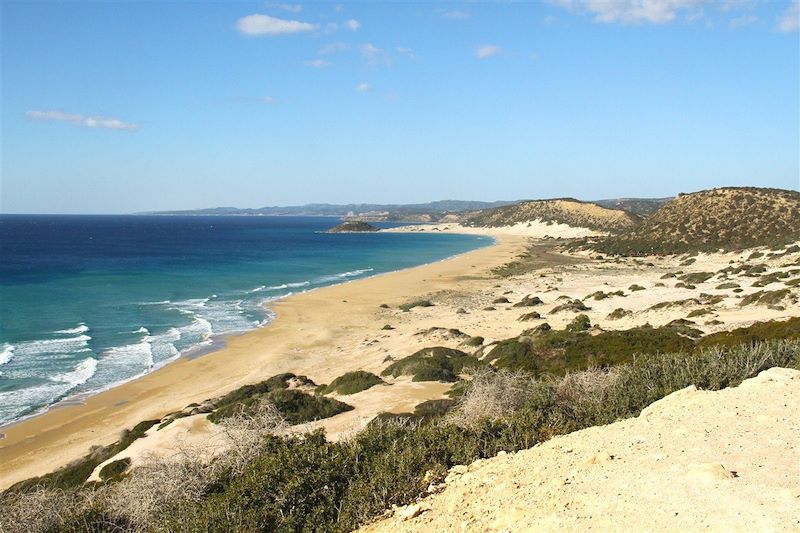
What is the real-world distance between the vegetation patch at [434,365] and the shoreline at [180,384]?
12.1ft

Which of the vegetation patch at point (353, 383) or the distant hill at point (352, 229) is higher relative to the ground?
the distant hill at point (352, 229)

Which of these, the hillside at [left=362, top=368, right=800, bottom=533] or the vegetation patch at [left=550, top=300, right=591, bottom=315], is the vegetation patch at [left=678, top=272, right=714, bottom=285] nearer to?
the vegetation patch at [left=550, top=300, right=591, bottom=315]

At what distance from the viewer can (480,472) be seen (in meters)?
7.91

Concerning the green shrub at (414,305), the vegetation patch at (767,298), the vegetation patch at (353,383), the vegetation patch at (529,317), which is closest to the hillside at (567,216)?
the green shrub at (414,305)

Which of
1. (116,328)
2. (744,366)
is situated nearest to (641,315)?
(744,366)

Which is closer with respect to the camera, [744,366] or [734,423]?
[734,423]

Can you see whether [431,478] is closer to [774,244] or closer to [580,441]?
[580,441]

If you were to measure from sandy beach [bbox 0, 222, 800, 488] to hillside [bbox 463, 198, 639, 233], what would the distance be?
70145 millimetres

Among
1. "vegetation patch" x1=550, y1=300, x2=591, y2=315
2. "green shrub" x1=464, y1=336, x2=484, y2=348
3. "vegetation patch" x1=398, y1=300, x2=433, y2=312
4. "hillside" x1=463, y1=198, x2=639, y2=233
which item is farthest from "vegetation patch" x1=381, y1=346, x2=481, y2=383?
"hillside" x1=463, y1=198, x2=639, y2=233

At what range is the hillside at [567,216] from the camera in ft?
422

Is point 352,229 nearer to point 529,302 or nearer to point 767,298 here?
point 529,302

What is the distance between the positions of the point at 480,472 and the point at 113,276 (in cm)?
6250

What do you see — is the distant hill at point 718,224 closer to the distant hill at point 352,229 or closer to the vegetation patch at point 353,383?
the vegetation patch at point 353,383

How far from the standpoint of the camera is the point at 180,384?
2625cm
